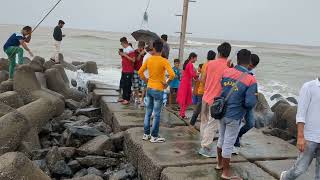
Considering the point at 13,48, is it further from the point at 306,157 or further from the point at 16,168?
the point at 306,157

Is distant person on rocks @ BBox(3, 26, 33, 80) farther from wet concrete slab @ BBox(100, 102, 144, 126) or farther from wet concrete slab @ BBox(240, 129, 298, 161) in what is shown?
wet concrete slab @ BBox(240, 129, 298, 161)

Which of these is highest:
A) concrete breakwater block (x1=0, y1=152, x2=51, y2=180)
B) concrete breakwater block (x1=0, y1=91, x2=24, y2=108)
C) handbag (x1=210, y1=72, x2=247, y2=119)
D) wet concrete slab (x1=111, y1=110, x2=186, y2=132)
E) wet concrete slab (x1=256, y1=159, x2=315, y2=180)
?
handbag (x1=210, y1=72, x2=247, y2=119)

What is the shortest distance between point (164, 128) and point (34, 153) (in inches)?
87.9

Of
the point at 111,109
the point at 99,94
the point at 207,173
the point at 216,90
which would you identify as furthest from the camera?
the point at 99,94

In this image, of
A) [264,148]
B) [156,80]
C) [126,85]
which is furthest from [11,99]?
[264,148]

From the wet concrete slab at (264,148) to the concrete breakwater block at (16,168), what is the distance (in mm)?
2962

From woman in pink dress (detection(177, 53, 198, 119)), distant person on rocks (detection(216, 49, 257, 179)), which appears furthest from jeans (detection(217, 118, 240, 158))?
woman in pink dress (detection(177, 53, 198, 119))

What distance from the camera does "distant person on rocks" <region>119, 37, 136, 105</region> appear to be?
8578 millimetres

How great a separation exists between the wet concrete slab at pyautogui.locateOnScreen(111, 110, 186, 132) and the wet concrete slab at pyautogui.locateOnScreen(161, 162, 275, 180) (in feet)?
7.26

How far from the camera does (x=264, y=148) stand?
237 inches

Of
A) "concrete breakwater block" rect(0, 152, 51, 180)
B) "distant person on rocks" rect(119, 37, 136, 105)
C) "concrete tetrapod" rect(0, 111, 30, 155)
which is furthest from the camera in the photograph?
"distant person on rocks" rect(119, 37, 136, 105)

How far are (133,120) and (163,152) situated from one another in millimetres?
1922

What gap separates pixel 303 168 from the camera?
4.01 meters

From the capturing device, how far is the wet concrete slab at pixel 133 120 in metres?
6.89
